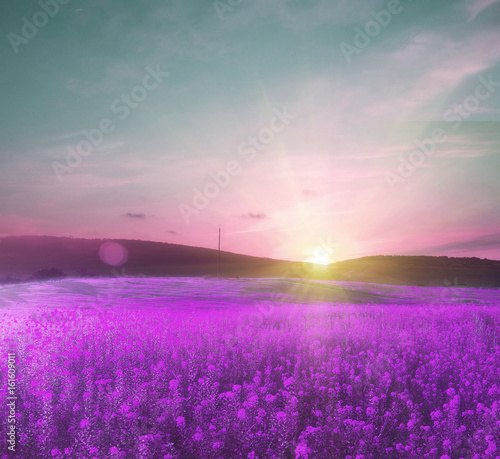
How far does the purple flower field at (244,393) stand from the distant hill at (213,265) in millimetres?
47744

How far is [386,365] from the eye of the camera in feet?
19.3

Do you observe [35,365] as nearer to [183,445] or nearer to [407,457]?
[183,445]

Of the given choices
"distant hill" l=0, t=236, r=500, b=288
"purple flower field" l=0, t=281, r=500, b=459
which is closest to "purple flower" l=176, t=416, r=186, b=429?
"purple flower field" l=0, t=281, r=500, b=459

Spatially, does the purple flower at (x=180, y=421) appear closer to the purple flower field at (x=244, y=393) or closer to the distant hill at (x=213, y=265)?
the purple flower field at (x=244, y=393)

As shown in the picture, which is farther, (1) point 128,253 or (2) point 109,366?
(1) point 128,253

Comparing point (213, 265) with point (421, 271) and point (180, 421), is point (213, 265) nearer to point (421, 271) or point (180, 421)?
point (421, 271)

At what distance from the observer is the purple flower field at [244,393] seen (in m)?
3.76

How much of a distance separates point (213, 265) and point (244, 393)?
71240 mm

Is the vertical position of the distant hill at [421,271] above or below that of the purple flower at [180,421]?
above

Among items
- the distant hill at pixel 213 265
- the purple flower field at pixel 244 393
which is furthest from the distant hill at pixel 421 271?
the purple flower field at pixel 244 393

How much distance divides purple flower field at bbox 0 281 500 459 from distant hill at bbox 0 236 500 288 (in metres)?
47.7

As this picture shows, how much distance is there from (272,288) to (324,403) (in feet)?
76.3

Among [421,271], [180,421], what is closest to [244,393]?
[180,421]

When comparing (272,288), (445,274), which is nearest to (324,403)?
(272,288)
